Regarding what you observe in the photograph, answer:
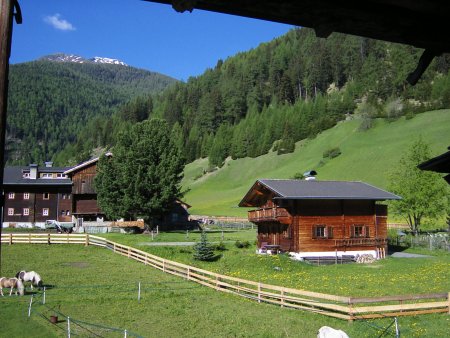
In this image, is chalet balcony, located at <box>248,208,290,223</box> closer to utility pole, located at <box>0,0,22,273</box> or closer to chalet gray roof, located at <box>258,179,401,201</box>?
chalet gray roof, located at <box>258,179,401,201</box>

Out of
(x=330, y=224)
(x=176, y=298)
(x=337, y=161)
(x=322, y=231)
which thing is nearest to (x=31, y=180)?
(x=322, y=231)

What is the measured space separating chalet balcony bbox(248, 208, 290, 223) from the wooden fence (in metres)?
11.5

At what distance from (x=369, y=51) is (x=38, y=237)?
161355mm

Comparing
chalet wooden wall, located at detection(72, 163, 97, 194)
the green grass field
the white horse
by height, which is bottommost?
the green grass field

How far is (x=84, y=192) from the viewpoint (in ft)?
218

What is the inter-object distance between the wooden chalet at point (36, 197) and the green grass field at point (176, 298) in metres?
25.7

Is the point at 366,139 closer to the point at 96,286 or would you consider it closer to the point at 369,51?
the point at 369,51

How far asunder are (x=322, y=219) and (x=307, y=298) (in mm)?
18553

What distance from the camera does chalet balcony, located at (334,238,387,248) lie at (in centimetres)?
4256

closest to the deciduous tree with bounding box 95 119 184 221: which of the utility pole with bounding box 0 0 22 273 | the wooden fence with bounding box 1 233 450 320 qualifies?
the wooden fence with bounding box 1 233 450 320

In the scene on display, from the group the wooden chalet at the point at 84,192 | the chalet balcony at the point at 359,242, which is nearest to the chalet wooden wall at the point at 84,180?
the wooden chalet at the point at 84,192

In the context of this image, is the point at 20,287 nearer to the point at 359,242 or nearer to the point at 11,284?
the point at 11,284

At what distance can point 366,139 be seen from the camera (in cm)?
11306

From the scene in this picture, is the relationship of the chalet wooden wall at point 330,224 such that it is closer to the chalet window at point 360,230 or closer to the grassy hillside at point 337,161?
the chalet window at point 360,230
